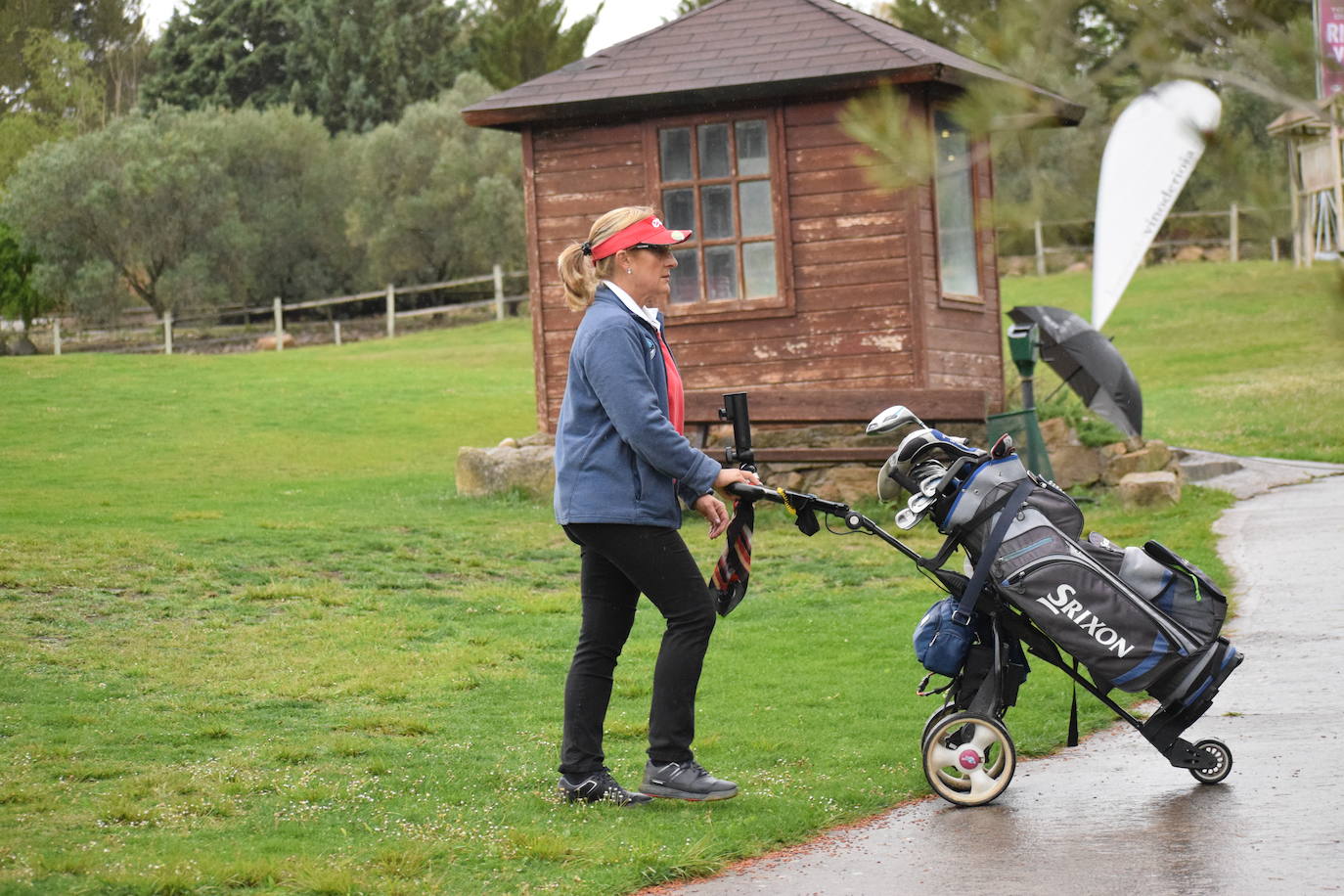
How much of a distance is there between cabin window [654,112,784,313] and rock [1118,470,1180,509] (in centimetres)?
370

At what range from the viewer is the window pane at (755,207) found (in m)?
15.2

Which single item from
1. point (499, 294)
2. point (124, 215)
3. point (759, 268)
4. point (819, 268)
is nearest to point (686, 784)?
point (819, 268)

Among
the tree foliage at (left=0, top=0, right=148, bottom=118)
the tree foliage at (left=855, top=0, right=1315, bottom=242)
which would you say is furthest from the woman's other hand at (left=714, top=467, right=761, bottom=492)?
the tree foliage at (left=0, top=0, right=148, bottom=118)

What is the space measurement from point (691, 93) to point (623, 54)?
164 centimetres

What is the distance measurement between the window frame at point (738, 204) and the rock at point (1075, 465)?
2928 mm

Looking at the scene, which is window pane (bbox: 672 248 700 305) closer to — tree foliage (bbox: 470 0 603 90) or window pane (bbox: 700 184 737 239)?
window pane (bbox: 700 184 737 239)

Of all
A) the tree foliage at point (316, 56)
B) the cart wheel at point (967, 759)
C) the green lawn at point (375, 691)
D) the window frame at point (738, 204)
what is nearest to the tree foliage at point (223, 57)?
the tree foliage at point (316, 56)

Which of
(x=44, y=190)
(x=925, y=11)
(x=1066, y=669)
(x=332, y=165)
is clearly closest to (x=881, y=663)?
(x=1066, y=669)

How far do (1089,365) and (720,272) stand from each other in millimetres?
3626

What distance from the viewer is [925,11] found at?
4.03 m

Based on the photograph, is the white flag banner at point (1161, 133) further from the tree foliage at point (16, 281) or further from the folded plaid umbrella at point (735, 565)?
the tree foliage at point (16, 281)

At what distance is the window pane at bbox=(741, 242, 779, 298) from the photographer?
Answer: 1531 cm

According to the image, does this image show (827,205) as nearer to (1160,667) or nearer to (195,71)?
(1160,667)

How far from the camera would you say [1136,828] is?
5191mm
